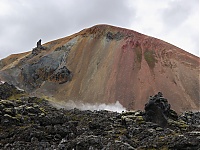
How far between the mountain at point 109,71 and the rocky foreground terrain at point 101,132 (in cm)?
5620

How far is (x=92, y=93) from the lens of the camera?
398 ft

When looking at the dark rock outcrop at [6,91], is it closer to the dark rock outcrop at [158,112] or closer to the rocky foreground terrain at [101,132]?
the rocky foreground terrain at [101,132]

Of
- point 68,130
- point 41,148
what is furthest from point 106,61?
point 41,148

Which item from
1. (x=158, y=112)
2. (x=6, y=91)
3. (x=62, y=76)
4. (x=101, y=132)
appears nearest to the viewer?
(x=101, y=132)

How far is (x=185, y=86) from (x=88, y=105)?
120 ft

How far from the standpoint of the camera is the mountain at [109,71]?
11812 centimetres

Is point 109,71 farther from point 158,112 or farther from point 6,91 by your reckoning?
point 158,112

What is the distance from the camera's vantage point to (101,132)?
43594mm

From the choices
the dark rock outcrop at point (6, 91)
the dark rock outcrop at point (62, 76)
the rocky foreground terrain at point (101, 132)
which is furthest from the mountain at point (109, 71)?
the rocky foreground terrain at point (101, 132)

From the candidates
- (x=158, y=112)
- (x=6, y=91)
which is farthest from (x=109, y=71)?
(x=158, y=112)

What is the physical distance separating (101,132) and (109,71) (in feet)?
294

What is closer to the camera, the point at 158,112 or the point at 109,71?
the point at 158,112

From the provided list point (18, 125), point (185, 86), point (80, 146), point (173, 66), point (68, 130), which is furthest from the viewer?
point (173, 66)

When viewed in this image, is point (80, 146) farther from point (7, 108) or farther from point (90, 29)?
point (90, 29)
